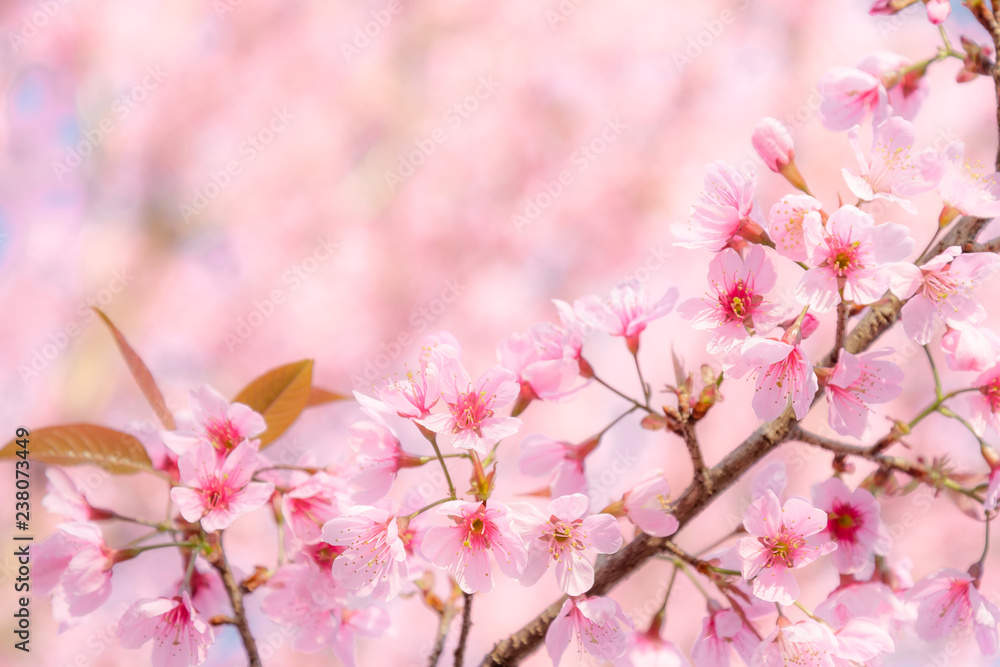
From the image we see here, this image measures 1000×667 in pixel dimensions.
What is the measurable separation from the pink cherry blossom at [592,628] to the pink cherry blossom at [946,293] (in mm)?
361

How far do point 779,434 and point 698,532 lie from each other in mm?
2075

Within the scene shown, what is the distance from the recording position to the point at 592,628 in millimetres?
656

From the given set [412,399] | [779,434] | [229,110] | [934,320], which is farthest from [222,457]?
[229,110]

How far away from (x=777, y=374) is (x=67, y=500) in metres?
0.75

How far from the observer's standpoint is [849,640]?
66 cm

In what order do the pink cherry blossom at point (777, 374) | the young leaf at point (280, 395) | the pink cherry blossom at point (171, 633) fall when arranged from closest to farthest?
the pink cherry blossom at point (777, 374)
the pink cherry blossom at point (171, 633)
the young leaf at point (280, 395)

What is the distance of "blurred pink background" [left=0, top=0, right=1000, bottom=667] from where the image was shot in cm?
239

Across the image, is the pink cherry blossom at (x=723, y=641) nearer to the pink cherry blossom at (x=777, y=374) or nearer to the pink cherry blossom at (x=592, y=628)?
the pink cherry blossom at (x=592, y=628)

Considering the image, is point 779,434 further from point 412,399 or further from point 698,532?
point 698,532

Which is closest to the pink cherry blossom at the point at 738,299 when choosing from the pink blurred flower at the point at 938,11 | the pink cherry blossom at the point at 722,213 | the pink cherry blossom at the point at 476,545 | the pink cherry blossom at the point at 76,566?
the pink cherry blossom at the point at 722,213

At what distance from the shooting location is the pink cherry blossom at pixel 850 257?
1.94 feet

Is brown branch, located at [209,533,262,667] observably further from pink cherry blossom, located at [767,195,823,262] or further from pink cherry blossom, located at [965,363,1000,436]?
pink cherry blossom, located at [965,363,1000,436]

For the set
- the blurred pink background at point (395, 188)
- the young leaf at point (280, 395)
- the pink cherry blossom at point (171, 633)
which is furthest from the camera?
the blurred pink background at point (395, 188)

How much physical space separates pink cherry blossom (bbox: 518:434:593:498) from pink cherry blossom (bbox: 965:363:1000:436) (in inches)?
14.6
